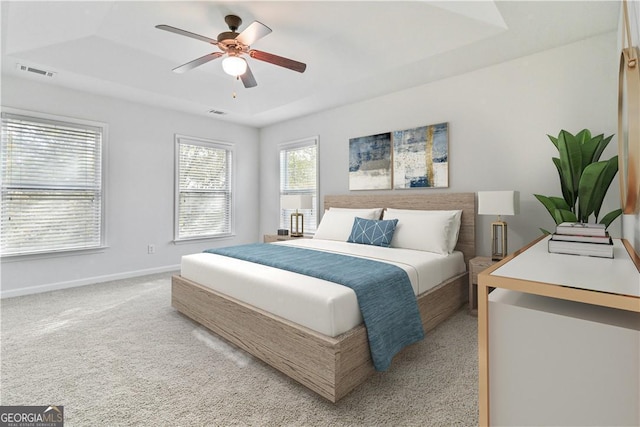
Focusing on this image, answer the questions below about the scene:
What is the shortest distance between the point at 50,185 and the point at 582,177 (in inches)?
207

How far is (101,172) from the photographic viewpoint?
4.14m

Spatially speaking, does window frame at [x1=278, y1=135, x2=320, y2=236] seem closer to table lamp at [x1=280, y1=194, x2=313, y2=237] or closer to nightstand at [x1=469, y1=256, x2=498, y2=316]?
table lamp at [x1=280, y1=194, x2=313, y2=237]

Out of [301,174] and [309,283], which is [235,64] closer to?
[309,283]

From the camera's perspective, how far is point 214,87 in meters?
4.29

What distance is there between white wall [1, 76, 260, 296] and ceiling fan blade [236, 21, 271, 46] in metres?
2.81

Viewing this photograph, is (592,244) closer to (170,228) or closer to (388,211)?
(388,211)

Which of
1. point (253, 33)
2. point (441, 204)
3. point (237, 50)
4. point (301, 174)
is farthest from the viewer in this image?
point (301, 174)

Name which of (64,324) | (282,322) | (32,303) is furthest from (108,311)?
(282,322)

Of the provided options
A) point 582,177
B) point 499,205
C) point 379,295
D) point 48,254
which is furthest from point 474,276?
point 48,254

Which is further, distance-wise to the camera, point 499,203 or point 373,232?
point 373,232

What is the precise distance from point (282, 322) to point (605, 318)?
4.88 feet

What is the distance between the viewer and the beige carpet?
1586mm

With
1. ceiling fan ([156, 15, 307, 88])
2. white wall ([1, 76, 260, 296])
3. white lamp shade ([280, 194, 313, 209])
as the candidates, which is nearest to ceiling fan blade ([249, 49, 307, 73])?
ceiling fan ([156, 15, 307, 88])

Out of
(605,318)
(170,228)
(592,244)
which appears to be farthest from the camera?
(170,228)
